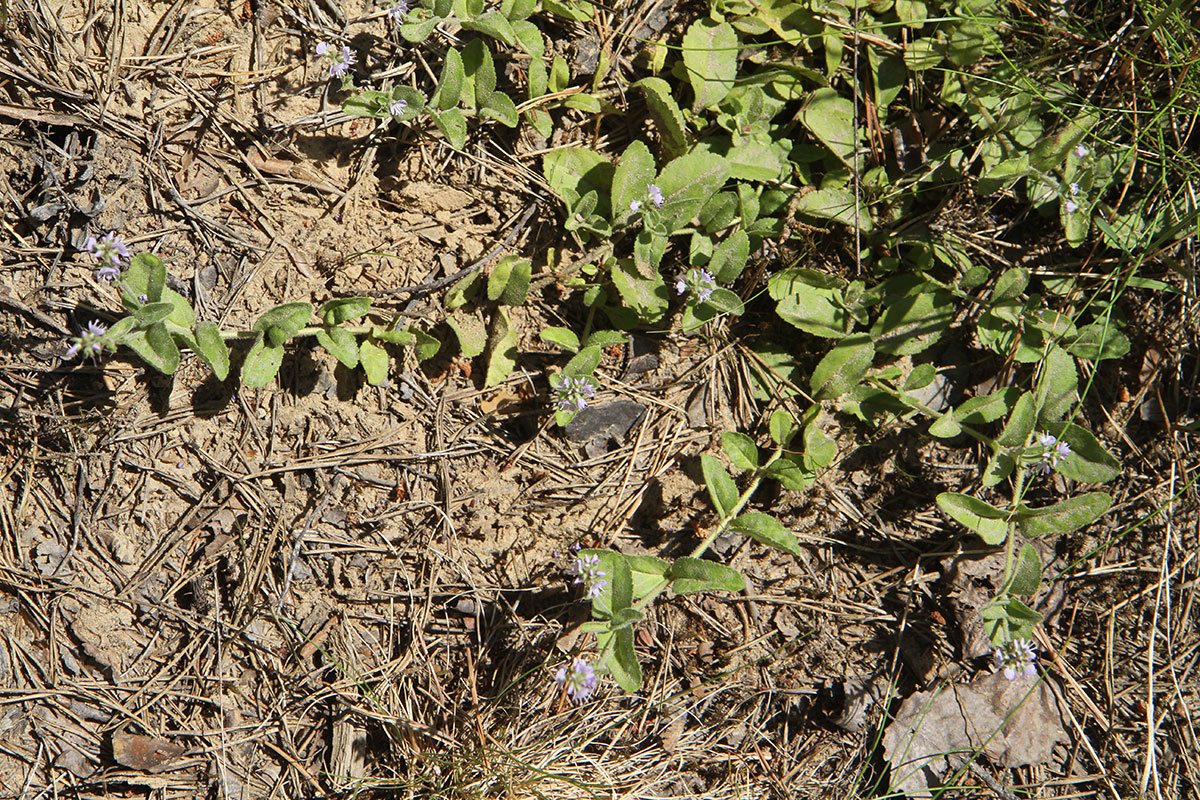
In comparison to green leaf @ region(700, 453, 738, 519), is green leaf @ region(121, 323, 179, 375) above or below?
above

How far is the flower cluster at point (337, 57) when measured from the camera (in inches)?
102

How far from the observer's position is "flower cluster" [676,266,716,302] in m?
2.66

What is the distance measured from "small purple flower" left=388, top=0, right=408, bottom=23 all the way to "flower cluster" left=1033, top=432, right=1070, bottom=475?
110 inches

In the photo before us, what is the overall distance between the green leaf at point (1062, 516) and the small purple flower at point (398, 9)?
114 inches

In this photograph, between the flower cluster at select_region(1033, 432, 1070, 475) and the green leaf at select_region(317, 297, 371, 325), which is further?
the flower cluster at select_region(1033, 432, 1070, 475)

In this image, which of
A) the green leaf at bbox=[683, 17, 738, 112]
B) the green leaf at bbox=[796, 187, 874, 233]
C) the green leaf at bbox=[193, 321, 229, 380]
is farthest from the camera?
the green leaf at bbox=[796, 187, 874, 233]

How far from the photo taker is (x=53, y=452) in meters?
2.69

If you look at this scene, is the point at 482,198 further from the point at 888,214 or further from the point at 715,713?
the point at 715,713

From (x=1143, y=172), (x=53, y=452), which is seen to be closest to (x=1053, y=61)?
(x=1143, y=172)

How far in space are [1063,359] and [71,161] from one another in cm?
368

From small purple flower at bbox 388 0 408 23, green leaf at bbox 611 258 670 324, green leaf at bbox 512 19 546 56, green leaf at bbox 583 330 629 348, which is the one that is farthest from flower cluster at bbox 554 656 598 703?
small purple flower at bbox 388 0 408 23

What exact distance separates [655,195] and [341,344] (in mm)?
1213

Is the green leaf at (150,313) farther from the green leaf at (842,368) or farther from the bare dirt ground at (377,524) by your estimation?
the green leaf at (842,368)

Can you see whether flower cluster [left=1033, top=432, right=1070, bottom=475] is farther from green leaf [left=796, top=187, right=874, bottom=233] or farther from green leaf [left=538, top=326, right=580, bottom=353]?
green leaf [left=538, top=326, right=580, bottom=353]
